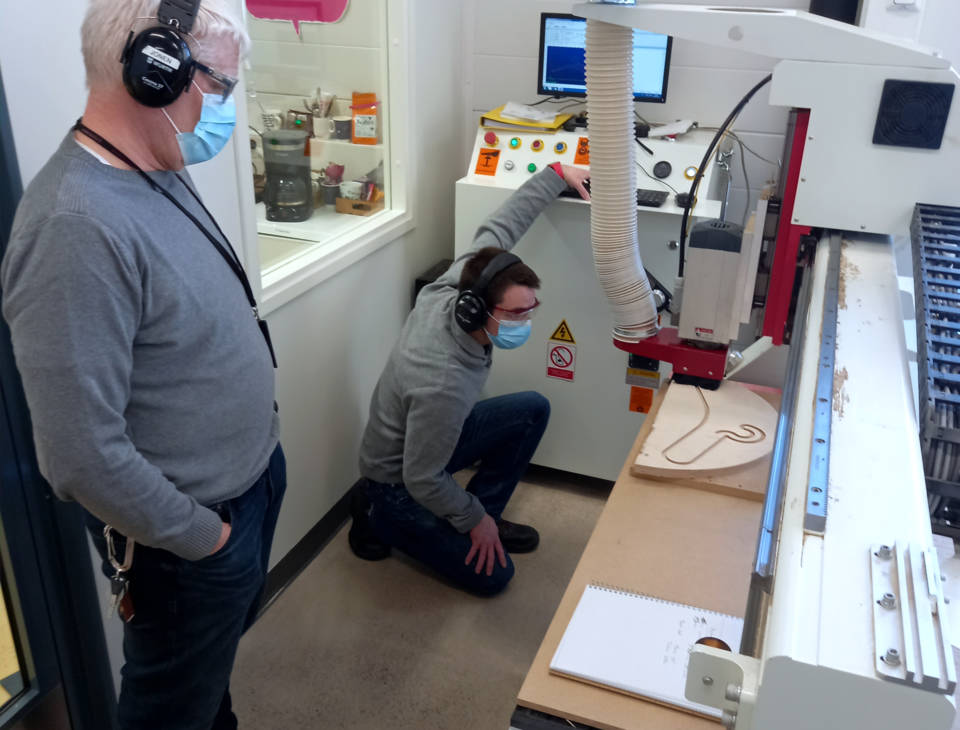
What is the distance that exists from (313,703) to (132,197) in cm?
142

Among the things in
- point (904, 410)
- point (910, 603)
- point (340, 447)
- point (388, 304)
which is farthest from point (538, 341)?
point (910, 603)

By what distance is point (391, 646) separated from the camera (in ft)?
7.43

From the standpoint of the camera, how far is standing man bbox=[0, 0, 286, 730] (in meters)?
1.07

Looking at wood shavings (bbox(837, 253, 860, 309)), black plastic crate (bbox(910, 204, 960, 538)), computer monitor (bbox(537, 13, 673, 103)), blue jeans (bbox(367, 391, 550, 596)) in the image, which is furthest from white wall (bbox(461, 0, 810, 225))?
Answer: black plastic crate (bbox(910, 204, 960, 538))

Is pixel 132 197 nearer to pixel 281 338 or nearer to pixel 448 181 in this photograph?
pixel 281 338

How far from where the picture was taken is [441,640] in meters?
2.29

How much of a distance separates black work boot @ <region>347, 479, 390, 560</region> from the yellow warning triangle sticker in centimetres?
79

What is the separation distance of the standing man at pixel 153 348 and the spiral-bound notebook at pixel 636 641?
0.59m

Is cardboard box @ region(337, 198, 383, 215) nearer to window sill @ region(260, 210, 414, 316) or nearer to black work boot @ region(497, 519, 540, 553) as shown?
window sill @ region(260, 210, 414, 316)

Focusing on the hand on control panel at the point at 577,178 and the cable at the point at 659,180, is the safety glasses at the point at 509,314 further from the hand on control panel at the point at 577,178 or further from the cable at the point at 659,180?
the cable at the point at 659,180

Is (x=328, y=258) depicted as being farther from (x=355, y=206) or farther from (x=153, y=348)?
(x=153, y=348)

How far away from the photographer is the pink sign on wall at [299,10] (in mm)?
2443

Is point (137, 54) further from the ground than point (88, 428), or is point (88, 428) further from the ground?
point (137, 54)

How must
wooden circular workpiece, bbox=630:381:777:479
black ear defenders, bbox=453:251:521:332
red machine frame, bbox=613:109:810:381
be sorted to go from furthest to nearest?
black ear defenders, bbox=453:251:521:332, wooden circular workpiece, bbox=630:381:777:479, red machine frame, bbox=613:109:810:381
